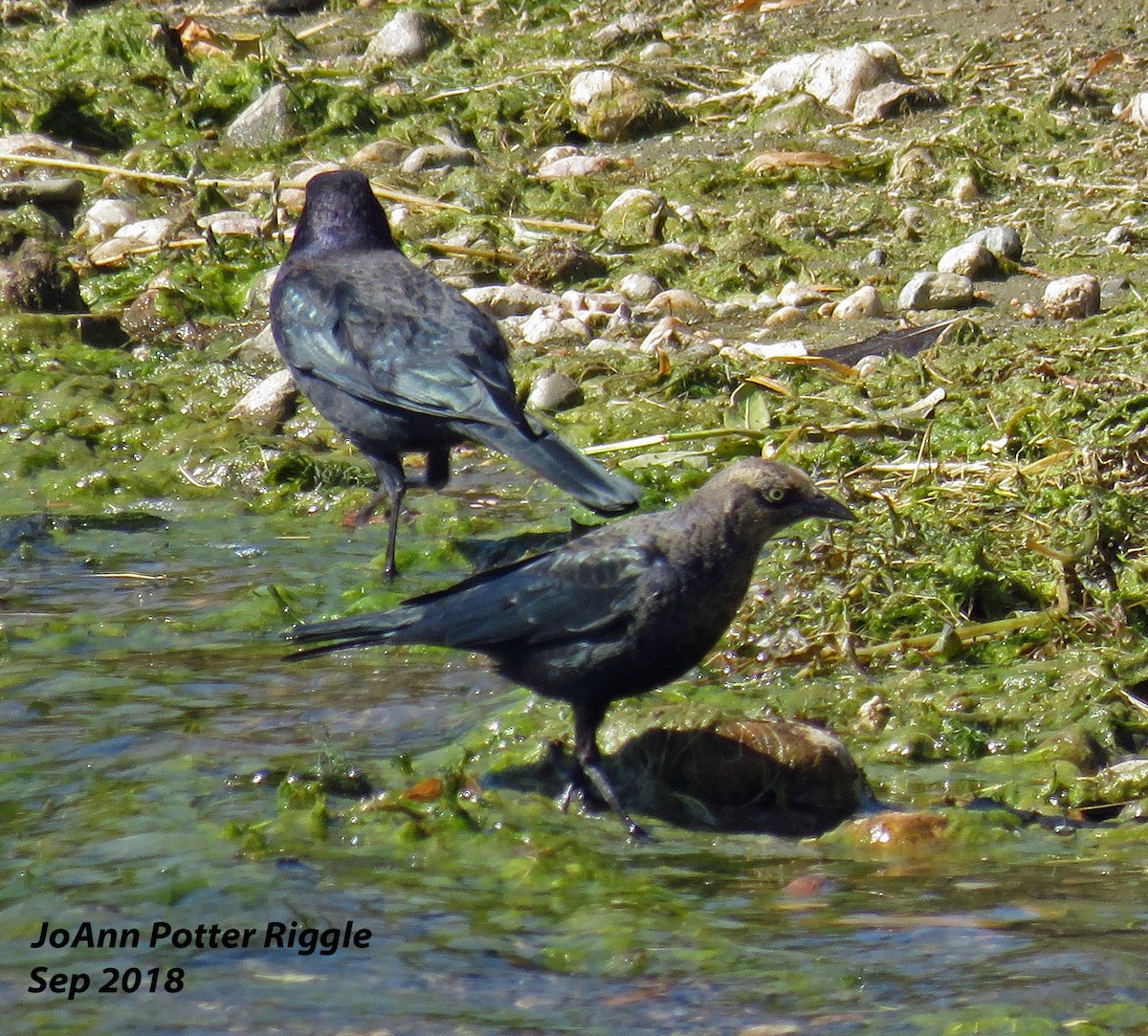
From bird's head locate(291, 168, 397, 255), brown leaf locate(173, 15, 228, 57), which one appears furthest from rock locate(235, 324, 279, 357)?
brown leaf locate(173, 15, 228, 57)

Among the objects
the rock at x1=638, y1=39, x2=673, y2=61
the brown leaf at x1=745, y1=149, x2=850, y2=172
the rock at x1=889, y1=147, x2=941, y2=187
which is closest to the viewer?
the rock at x1=889, y1=147, x2=941, y2=187

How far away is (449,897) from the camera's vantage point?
151 inches

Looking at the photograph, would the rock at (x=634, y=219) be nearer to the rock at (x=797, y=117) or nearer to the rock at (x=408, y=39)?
the rock at (x=797, y=117)

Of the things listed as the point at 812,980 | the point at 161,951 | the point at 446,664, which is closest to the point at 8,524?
the point at 446,664

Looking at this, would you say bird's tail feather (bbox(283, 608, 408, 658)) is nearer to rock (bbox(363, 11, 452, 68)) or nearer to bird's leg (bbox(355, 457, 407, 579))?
bird's leg (bbox(355, 457, 407, 579))

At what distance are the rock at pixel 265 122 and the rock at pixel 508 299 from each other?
2.68m

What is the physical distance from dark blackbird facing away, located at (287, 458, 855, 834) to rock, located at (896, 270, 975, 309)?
140 inches

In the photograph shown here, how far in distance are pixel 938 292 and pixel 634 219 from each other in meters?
1.77

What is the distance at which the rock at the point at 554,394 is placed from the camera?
310 inches

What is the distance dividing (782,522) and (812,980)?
1586 millimetres

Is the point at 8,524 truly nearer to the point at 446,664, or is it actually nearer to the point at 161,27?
the point at 446,664

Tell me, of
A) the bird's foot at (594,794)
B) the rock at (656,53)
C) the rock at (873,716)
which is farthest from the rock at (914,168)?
the bird's foot at (594,794)

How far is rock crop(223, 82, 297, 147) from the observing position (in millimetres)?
10828

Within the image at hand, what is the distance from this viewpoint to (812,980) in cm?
329
